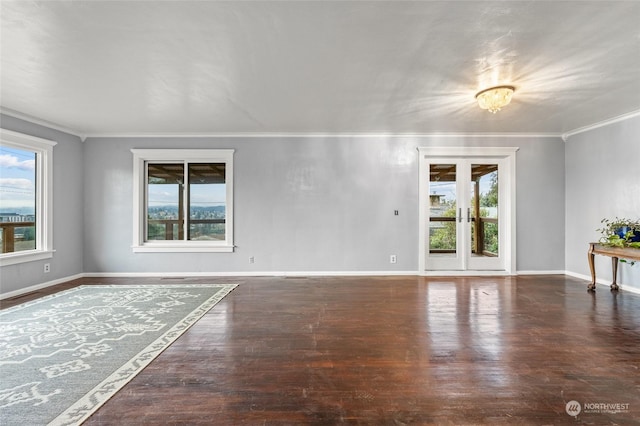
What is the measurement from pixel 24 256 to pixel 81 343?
269 cm

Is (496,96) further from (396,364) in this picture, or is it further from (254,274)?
(254,274)

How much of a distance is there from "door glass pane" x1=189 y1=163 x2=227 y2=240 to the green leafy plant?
6.05 meters

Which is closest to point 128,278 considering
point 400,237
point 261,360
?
point 261,360

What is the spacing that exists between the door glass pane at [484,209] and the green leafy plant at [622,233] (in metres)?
1.44

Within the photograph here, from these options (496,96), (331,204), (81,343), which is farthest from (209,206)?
(496,96)

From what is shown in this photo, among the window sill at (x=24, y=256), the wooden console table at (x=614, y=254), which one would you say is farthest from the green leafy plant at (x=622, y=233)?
the window sill at (x=24, y=256)

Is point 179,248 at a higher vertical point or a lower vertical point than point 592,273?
higher

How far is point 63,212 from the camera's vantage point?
459 cm

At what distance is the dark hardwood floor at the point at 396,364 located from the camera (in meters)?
1.62

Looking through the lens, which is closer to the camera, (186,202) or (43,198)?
(43,198)

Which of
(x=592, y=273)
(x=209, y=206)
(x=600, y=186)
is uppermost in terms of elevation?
(x=600, y=186)

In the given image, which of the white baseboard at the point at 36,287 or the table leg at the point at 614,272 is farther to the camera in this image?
the table leg at the point at 614,272

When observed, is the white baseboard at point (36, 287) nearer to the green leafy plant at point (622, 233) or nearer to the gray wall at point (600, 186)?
the green leafy plant at point (622, 233)

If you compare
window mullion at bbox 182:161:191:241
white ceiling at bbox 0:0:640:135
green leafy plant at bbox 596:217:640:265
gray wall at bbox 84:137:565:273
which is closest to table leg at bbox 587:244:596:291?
green leafy plant at bbox 596:217:640:265
